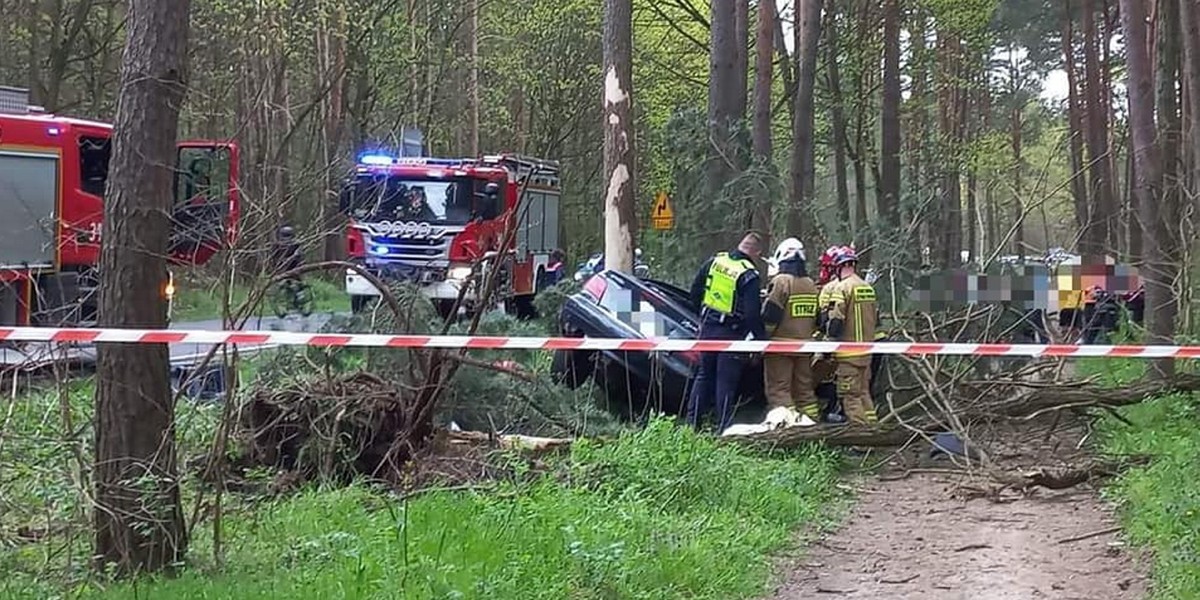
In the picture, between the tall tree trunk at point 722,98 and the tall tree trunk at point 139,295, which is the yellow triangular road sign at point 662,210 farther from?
the tall tree trunk at point 139,295

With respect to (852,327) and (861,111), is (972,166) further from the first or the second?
(852,327)

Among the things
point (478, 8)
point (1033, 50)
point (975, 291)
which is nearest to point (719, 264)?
point (975, 291)

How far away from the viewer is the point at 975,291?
12.0m

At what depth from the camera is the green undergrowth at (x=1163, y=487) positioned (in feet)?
19.6

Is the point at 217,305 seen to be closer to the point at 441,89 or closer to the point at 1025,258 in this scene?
the point at 1025,258

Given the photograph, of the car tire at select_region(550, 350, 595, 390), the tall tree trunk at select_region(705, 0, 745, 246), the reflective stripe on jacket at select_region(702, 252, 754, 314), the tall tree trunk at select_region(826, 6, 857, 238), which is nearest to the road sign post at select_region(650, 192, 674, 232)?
the tall tree trunk at select_region(705, 0, 745, 246)

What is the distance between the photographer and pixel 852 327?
10.6 meters

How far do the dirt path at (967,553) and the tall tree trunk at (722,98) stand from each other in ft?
22.7

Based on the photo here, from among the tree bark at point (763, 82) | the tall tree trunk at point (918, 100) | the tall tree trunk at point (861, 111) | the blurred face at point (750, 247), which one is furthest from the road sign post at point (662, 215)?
the tall tree trunk at point (861, 111)

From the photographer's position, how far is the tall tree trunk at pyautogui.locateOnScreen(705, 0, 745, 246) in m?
15.2

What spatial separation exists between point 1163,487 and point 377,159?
1422 centimetres

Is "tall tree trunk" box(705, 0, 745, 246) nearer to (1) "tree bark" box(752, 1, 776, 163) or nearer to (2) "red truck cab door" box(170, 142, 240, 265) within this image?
(1) "tree bark" box(752, 1, 776, 163)

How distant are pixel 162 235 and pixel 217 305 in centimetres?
120

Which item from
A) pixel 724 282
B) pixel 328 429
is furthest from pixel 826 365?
pixel 328 429
